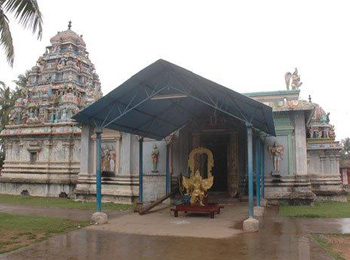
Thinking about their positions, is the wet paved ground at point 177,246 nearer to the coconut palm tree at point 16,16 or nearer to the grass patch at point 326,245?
the grass patch at point 326,245

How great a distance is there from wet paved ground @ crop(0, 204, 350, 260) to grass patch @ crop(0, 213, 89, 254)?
1.58 feet

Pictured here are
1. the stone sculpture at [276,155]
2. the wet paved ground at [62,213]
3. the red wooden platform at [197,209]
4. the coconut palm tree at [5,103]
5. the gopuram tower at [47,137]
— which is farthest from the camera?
the coconut palm tree at [5,103]

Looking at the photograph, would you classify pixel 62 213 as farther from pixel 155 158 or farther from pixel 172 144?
pixel 172 144

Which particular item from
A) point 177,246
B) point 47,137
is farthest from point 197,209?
point 47,137

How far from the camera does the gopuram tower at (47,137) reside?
876 inches

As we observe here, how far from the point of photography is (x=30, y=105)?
26109 millimetres

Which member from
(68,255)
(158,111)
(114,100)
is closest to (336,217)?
(158,111)

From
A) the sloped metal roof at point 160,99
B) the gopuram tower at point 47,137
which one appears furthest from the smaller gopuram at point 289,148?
the gopuram tower at point 47,137

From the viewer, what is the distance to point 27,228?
33.3 ft

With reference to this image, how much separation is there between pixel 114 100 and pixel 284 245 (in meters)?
6.25

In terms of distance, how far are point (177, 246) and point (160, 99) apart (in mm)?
4769

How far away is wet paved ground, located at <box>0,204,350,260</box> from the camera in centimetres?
694

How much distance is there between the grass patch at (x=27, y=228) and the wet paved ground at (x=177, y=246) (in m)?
0.48

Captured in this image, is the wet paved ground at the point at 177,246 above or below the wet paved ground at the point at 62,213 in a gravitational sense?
above
